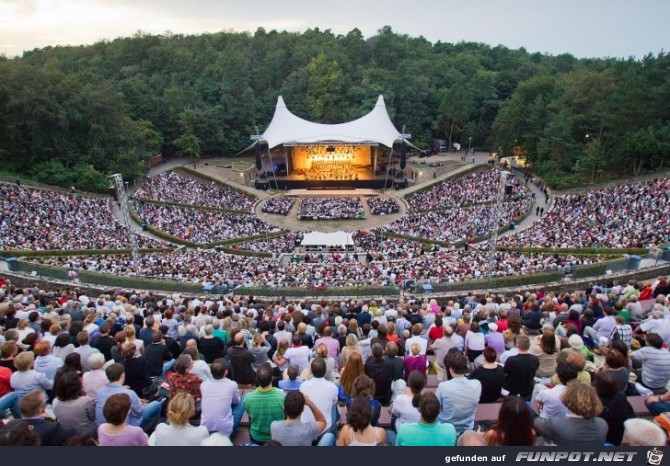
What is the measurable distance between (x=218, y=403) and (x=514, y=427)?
2.88 metres

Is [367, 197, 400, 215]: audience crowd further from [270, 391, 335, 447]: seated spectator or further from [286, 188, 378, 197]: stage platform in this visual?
[270, 391, 335, 447]: seated spectator

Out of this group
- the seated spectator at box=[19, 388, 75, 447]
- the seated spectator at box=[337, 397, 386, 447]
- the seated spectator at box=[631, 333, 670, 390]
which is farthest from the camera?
the seated spectator at box=[631, 333, 670, 390]

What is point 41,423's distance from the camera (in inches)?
162

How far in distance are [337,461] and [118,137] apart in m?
40.6

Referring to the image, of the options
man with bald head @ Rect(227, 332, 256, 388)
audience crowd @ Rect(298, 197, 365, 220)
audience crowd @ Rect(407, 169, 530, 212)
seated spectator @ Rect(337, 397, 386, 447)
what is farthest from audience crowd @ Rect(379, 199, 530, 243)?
seated spectator @ Rect(337, 397, 386, 447)

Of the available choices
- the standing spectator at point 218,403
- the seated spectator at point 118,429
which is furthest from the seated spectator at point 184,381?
the seated spectator at point 118,429

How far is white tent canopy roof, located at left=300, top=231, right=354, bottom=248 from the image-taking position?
88.6ft

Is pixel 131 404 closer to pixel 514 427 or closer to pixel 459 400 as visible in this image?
pixel 459 400

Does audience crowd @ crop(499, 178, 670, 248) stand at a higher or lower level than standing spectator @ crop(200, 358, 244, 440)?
higher

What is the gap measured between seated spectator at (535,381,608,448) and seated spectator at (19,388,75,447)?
168 inches

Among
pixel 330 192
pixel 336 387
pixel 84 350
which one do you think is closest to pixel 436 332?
pixel 336 387

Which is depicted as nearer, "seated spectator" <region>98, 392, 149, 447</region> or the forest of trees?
"seated spectator" <region>98, 392, 149, 447</region>

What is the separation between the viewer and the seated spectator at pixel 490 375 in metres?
5.40

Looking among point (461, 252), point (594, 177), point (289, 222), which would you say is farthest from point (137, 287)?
point (594, 177)
